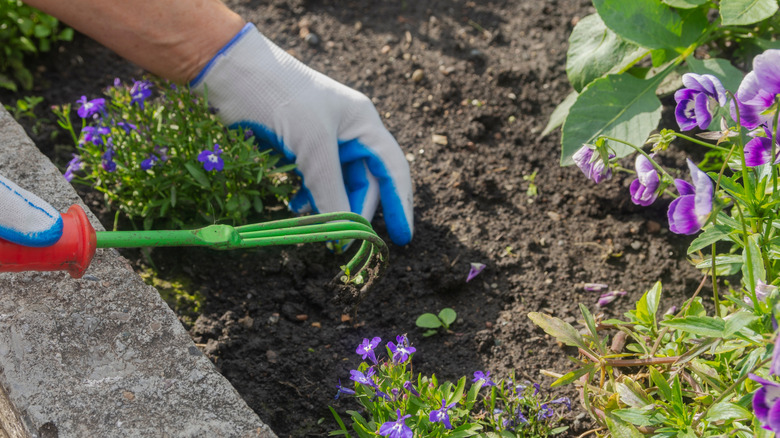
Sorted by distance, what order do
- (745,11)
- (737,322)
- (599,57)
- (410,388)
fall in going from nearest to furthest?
1. (737,322)
2. (410,388)
3. (745,11)
4. (599,57)

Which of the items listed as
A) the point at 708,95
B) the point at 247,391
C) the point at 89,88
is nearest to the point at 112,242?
the point at 247,391

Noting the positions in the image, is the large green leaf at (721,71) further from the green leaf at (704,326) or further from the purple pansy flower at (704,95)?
the green leaf at (704,326)

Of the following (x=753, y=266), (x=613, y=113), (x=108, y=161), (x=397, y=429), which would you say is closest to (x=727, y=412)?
(x=753, y=266)


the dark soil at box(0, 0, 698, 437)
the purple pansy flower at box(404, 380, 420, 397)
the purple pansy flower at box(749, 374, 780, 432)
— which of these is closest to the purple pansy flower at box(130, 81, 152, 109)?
the dark soil at box(0, 0, 698, 437)

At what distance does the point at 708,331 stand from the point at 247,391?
1.11m

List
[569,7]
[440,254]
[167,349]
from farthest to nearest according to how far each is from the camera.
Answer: [569,7], [440,254], [167,349]

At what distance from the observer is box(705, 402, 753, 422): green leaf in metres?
1.20

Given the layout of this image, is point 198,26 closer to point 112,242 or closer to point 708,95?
point 112,242

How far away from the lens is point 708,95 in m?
1.29

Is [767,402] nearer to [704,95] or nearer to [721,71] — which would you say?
[704,95]

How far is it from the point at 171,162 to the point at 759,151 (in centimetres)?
155

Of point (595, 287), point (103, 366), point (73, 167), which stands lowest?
point (595, 287)

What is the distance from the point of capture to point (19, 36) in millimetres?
2725

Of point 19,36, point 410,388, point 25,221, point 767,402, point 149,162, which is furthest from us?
point 19,36
